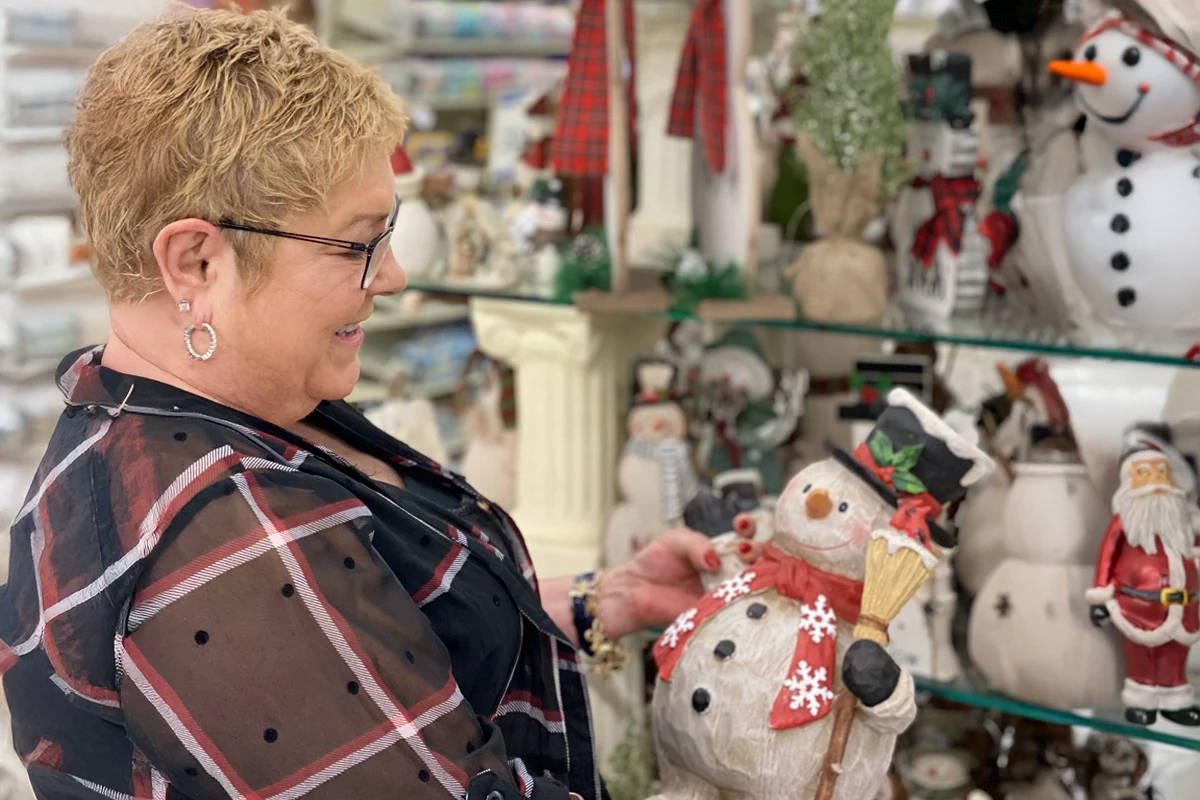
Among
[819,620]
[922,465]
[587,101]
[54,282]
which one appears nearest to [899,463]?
[922,465]

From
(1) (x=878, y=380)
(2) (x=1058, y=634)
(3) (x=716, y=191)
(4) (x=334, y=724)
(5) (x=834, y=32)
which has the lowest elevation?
(2) (x=1058, y=634)

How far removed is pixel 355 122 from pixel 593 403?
1069 mm

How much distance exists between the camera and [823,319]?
68.9 inches

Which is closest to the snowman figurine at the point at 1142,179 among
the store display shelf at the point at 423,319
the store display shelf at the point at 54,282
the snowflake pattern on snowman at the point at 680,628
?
the snowflake pattern on snowman at the point at 680,628

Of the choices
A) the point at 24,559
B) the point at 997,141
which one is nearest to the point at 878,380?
the point at 997,141

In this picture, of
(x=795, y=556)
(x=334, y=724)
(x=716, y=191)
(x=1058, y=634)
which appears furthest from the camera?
(x=716, y=191)

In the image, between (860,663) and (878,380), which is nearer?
(860,663)

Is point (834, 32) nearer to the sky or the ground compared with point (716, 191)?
nearer to the sky

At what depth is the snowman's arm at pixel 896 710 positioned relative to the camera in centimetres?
117

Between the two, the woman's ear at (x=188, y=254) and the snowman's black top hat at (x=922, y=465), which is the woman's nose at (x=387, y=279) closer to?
the woman's ear at (x=188, y=254)

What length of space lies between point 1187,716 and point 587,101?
3.71ft

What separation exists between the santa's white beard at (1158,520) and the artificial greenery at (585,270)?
81 cm

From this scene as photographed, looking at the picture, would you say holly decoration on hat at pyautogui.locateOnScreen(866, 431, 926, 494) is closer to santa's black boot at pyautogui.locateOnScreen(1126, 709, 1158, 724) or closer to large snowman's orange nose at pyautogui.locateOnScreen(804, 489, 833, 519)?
large snowman's orange nose at pyautogui.locateOnScreen(804, 489, 833, 519)

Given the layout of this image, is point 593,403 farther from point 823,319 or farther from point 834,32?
point 834,32
